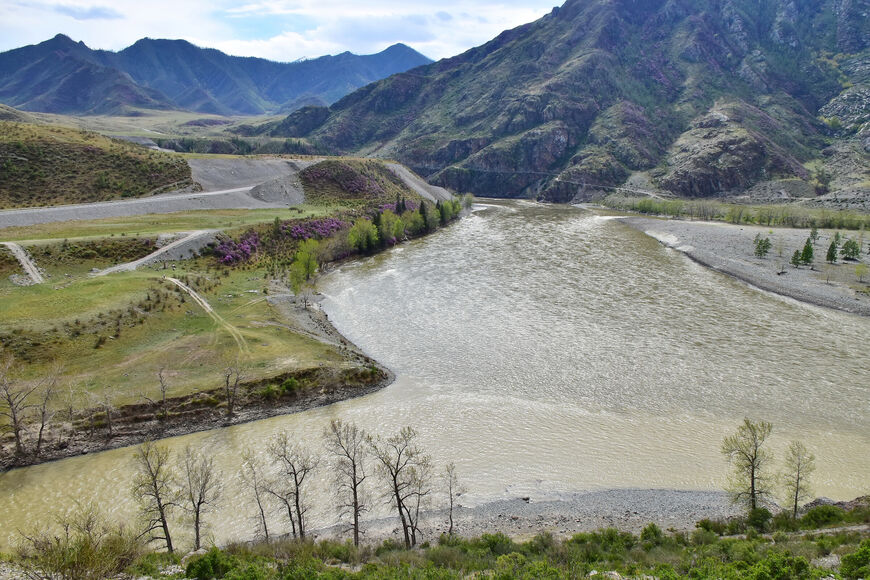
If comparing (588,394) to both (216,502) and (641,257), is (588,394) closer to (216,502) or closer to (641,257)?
(216,502)

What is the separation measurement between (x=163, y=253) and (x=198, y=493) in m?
53.8

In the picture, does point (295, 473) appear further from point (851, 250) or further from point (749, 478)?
point (851, 250)

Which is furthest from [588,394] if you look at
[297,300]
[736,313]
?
[297,300]

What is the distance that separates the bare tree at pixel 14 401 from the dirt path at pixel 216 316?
1754 centimetres

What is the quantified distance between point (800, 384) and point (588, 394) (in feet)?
70.5

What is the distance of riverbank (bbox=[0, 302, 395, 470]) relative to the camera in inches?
1463

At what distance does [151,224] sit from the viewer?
8575 centimetres

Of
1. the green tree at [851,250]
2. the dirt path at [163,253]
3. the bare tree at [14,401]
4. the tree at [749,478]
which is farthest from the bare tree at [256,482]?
the green tree at [851,250]

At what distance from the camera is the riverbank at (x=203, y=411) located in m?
37.2

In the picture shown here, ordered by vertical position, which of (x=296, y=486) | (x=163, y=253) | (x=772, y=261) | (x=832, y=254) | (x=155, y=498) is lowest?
(x=155, y=498)

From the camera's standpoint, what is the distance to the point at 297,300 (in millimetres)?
69000

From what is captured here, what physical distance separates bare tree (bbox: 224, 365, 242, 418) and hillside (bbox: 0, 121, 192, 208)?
70873mm

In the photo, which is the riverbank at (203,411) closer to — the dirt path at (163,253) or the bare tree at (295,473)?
the bare tree at (295,473)

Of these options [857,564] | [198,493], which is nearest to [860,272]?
[857,564]
